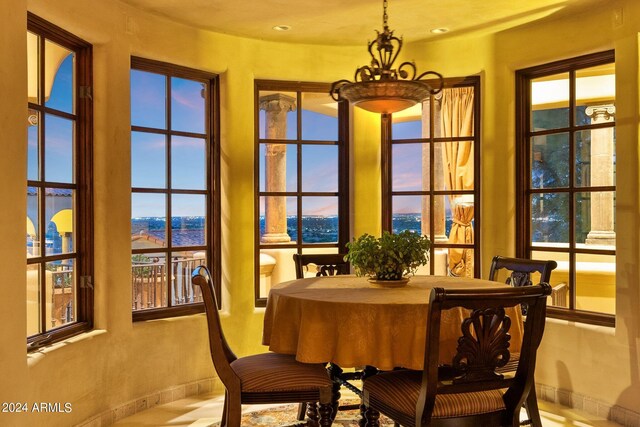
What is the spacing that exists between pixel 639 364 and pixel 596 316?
17.1 inches

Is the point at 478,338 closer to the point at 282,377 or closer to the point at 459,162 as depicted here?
the point at 282,377

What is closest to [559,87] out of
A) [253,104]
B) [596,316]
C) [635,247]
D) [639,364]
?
[635,247]

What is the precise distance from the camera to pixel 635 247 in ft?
12.5

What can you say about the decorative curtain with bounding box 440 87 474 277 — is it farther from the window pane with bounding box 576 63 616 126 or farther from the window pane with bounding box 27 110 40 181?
the window pane with bounding box 27 110 40 181

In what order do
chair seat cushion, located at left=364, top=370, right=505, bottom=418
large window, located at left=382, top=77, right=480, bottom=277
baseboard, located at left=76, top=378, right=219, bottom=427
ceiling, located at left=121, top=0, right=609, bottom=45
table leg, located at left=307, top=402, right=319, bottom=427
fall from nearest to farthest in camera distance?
chair seat cushion, located at left=364, top=370, right=505, bottom=418 → table leg, located at left=307, top=402, right=319, bottom=427 → baseboard, located at left=76, top=378, right=219, bottom=427 → ceiling, located at left=121, top=0, right=609, bottom=45 → large window, located at left=382, top=77, right=480, bottom=277

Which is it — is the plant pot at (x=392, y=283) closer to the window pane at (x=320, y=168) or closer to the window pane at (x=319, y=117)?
the window pane at (x=320, y=168)

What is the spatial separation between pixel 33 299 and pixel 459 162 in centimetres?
321

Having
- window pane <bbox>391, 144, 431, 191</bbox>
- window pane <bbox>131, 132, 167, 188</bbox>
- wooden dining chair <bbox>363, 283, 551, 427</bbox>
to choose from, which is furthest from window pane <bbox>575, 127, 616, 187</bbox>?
window pane <bbox>131, 132, 167, 188</bbox>

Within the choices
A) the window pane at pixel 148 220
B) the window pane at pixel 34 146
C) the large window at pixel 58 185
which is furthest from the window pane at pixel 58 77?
the window pane at pixel 148 220

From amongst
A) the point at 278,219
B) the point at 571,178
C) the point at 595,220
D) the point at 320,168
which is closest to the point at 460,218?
the point at 571,178

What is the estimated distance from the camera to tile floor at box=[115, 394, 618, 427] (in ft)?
12.6

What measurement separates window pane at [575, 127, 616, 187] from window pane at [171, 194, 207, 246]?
272 centimetres

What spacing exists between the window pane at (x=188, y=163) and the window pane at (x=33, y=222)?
3.95ft

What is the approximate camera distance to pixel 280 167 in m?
4.93
